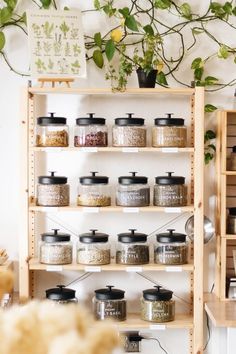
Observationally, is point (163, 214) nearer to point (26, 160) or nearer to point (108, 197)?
point (108, 197)

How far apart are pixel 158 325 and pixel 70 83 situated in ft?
4.49

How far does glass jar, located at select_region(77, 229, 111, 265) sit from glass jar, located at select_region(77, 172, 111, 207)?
16cm

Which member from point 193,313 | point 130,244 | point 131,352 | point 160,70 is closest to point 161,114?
point 160,70

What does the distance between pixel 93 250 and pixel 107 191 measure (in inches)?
12.0

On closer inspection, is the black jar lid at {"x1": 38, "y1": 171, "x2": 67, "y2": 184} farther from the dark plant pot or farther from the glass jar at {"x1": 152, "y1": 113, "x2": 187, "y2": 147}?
the dark plant pot

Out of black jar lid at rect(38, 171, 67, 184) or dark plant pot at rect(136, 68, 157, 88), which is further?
dark plant pot at rect(136, 68, 157, 88)

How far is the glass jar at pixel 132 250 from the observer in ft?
10.1

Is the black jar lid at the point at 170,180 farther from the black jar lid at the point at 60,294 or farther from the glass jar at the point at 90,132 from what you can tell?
the black jar lid at the point at 60,294

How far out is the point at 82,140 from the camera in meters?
3.07

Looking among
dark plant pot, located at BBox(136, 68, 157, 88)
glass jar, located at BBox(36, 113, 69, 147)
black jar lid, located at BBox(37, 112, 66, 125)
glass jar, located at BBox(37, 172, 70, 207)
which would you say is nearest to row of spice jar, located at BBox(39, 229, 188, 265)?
glass jar, located at BBox(37, 172, 70, 207)

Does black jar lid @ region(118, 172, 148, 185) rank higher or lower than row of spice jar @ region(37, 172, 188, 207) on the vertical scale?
higher

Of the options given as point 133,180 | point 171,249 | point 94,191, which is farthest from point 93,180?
point 171,249

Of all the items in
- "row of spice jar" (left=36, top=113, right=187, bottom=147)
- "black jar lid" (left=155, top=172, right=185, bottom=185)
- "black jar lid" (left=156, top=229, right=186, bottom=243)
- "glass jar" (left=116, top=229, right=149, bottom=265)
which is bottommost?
"glass jar" (left=116, top=229, right=149, bottom=265)

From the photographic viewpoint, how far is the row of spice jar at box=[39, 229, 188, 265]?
3.06 meters
